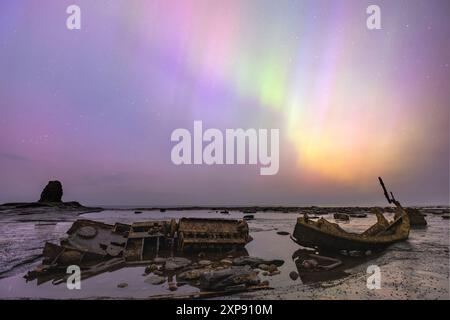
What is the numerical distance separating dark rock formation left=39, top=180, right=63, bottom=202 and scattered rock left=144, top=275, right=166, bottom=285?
144ft

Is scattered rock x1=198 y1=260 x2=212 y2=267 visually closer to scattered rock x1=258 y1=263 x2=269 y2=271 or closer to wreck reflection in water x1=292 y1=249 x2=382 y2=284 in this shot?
scattered rock x1=258 y1=263 x2=269 y2=271

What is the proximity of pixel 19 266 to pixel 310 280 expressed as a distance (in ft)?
35.3

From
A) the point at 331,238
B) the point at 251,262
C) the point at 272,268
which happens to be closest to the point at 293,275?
the point at 272,268

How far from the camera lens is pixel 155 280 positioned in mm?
9867

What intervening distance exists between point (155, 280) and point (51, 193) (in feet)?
151

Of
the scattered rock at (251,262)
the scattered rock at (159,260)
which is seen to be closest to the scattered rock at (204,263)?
the scattered rock at (251,262)

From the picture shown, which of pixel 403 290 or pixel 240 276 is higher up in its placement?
pixel 240 276

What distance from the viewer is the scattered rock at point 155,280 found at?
31.9 feet

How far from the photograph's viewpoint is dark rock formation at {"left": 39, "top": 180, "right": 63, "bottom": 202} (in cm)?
4775

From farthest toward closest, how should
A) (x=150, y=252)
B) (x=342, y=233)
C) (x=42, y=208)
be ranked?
(x=42, y=208) < (x=342, y=233) < (x=150, y=252)

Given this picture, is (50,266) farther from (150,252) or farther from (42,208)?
(42,208)

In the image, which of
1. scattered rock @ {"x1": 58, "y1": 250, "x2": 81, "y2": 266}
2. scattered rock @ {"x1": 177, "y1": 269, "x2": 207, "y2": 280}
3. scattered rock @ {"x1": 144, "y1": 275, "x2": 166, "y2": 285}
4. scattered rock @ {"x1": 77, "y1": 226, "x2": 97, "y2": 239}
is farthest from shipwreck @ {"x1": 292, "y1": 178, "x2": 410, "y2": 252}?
scattered rock @ {"x1": 58, "y1": 250, "x2": 81, "y2": 266}

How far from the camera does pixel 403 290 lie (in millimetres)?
9469
